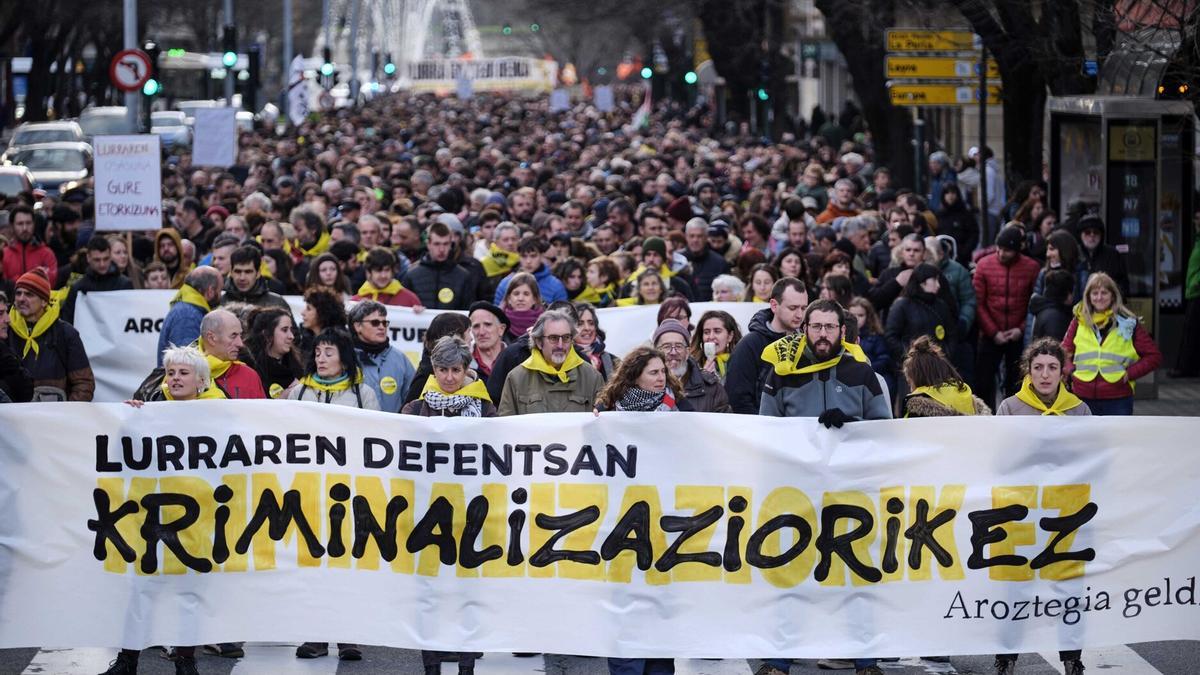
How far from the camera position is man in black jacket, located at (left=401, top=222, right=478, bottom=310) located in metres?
14.2

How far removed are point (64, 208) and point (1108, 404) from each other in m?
9.73

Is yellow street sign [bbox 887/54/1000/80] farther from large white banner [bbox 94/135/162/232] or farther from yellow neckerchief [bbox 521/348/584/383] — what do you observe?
yellow neckerchief [bbox 521/348/584/383]

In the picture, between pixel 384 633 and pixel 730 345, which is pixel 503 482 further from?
pixel 730 345

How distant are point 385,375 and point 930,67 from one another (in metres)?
15.9

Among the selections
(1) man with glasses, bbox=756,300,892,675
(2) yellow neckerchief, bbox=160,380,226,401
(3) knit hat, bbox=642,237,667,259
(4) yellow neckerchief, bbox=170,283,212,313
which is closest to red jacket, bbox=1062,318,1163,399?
(1) man with glasses, bbox=756,300,892,675

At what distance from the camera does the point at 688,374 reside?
9.45 m

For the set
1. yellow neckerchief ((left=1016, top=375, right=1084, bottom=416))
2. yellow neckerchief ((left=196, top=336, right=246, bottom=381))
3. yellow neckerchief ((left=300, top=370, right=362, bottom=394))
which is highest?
yellow neckerchief ((left=196, top=336, right=246, bottom=381))

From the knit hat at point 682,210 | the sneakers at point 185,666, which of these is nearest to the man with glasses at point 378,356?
the sneakers at point 185,666

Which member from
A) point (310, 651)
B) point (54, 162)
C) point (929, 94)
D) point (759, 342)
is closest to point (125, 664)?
point (310, 651)

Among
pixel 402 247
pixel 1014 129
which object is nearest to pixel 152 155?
pixel 402 247

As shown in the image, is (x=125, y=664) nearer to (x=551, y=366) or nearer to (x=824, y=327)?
(x=551, y=366)

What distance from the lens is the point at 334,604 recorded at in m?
8.08

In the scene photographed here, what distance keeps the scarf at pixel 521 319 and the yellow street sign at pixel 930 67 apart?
13.6 meters

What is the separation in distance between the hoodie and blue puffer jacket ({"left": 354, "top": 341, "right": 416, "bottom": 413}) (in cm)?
156
